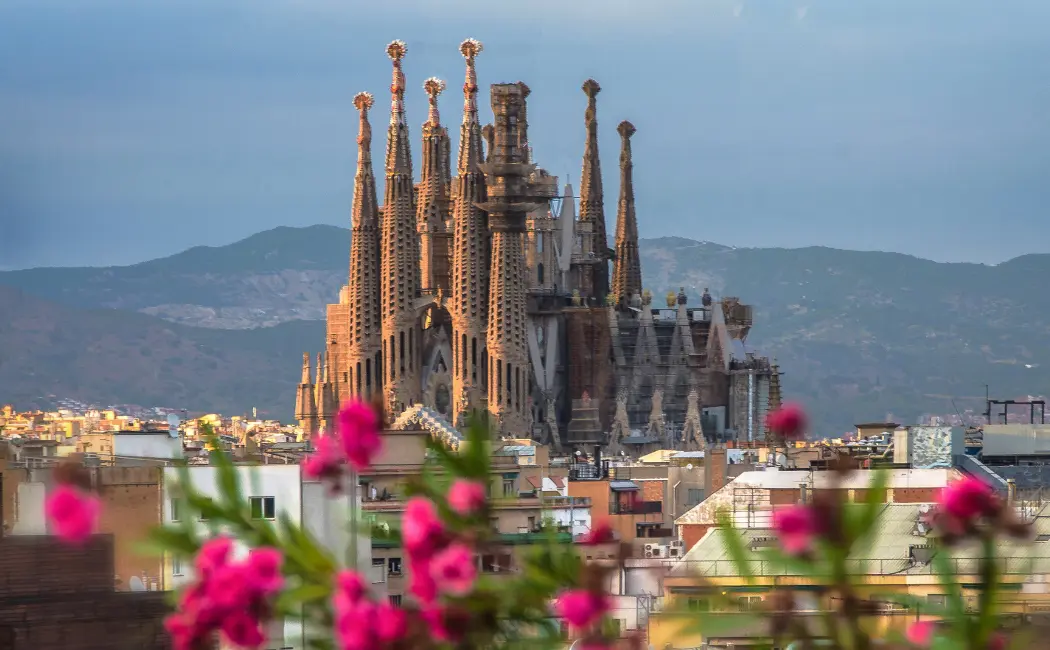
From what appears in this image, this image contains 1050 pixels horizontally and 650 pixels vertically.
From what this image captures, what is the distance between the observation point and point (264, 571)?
727 centimetres

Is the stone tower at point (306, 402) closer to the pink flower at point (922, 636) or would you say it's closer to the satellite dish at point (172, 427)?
the satellite dish at point (172, 427)

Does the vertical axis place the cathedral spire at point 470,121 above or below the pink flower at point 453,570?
above

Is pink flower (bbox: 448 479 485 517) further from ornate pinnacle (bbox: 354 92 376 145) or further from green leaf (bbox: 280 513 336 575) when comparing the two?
ornate pinnacle (bbox: 354 92 376 145)

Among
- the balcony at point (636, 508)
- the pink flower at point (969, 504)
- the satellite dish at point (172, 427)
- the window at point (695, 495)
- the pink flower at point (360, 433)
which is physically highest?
the pink flower at point (360, 433)

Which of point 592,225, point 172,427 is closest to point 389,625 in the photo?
point 172,427

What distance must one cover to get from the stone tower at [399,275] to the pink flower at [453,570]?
299 ft

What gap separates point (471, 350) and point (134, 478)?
7454cm

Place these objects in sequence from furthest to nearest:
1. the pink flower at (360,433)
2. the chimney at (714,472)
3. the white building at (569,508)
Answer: the chimney at (714,472) < the white building at (569,508) < the pink flower at (360,433)

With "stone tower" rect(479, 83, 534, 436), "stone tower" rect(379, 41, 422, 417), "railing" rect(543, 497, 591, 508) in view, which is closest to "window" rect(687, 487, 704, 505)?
"railing" rect(543, 497, 591, 508)

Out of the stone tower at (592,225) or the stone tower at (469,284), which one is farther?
the stone tower at (592,225)

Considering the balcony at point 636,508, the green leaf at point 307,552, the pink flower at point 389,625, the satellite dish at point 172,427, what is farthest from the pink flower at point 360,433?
the balcony at point 636,508

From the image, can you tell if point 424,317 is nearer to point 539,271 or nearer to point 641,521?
point 539,271

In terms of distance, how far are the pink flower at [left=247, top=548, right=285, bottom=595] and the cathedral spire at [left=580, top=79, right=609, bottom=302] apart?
103517 mm

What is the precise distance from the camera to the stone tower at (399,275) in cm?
9906
